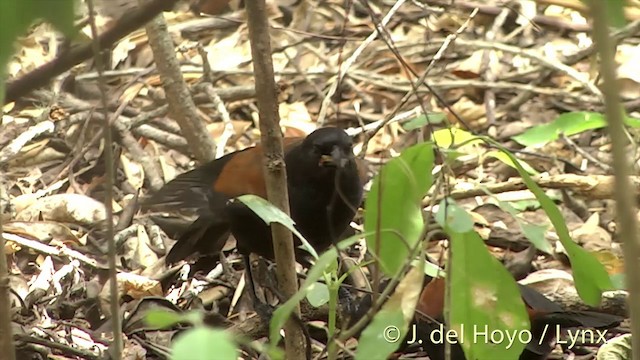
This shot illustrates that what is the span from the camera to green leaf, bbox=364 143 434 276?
1727mm

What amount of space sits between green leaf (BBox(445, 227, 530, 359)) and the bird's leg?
145 centimetres

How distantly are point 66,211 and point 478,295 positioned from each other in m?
2.84

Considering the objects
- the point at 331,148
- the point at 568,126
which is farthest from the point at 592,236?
the point at 331,148

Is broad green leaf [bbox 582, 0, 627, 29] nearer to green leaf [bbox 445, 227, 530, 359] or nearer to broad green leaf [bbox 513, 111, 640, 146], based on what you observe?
green leaf [bbox 445, 227, 530, 359]

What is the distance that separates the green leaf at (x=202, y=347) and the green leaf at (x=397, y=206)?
0.59 meters

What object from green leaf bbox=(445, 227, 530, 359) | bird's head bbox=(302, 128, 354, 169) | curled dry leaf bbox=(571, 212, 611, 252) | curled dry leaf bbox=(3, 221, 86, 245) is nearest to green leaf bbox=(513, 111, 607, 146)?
curled dry leaf bbox=(571, 212, 611, 252)

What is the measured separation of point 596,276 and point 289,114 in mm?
3519

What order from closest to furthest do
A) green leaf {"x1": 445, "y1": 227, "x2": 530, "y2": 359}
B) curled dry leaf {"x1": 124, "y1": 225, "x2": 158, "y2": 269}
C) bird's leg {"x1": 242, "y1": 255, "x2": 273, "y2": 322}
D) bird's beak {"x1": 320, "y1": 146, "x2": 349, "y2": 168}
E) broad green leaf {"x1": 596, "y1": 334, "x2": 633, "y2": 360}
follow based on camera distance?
green leaf {"x1": 445, "y1": 227, "x2": 530, "y2": 359}
broad green leaf {"x1": 596, "y1": 334, "x2": 633, "y2": 360}
bird's leg {"x1": 242, "y1": 255, "x2": 273, "y2": 322}
bird's beak {"x1": 320, "y1": 146, "x2": 349, "y2": 168}
curled dry leaf {"x1": 124, "y1": 225, "x2": 158, "y2": 269}

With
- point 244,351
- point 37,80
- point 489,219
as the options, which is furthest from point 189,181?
point 37,80

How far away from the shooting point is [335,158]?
3.41 metres

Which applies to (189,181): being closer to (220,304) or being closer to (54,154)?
(220,304)

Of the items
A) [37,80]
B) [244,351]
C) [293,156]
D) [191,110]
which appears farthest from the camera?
[191,110]

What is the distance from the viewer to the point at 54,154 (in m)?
4.80

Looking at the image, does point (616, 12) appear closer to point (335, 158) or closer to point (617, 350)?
point (617, 350)
